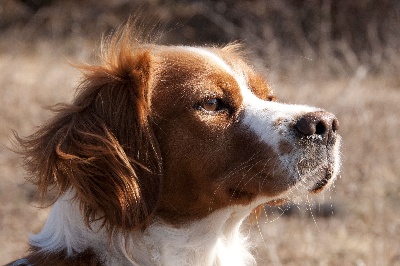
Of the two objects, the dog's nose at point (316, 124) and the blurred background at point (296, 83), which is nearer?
the dog's nose at point (316, 124)

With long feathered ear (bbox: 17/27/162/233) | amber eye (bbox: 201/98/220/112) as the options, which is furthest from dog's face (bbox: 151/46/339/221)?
long feathered ear (bbox: 17/27/162/233)

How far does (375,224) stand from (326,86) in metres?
2.96

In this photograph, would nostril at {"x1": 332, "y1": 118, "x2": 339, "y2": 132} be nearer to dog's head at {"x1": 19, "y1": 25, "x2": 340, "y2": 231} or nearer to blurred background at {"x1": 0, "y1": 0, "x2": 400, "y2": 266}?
dog's head at {"x1": 19, "y1": 25, "x2": 340, "y2": 231}

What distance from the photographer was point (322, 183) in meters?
3.41

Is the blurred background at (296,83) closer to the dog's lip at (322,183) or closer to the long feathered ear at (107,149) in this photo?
the long feathered ear at (107,149)

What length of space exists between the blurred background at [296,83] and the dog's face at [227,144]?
699mm

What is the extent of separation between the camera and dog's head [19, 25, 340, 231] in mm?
3271

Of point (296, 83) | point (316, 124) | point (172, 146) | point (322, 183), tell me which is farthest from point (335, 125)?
point (296, 83)

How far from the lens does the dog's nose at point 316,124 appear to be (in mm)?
3281

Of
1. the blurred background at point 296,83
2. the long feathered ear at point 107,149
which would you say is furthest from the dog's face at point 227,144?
the blurred background at point 296,83

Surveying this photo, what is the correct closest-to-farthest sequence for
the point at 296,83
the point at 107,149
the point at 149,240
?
the point at 107,149
the point at 149,240
the point at 296,83

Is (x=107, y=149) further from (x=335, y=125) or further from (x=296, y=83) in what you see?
(x=296, y=83)

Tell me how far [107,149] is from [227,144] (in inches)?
20.9

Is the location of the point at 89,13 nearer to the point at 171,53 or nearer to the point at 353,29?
the point at 353,29
